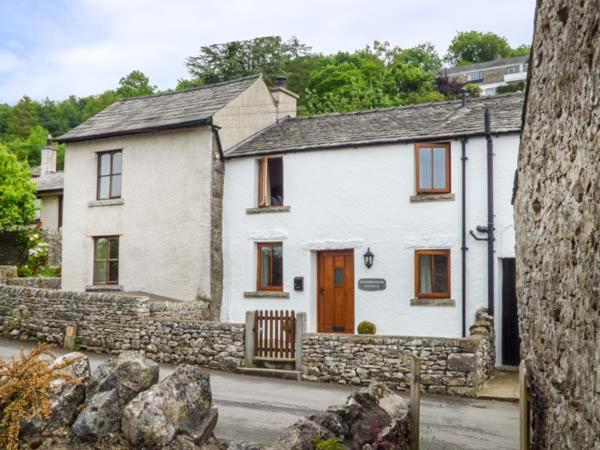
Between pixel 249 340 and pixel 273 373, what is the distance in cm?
95

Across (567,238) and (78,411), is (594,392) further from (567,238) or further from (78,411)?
(78,411)

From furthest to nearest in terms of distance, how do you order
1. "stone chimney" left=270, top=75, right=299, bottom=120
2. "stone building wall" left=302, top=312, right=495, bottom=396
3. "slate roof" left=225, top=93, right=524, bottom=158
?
"stone chimney" left=270, top=75, right=299, bottom=120, "slate roof" left=225, top=93, right=524, bottom=158, "stone building wall" left=302, top=312, right=495, bottom=396

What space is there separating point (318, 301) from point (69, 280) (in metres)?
8.85

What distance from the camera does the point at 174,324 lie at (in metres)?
15.2

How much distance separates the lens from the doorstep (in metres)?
11.8

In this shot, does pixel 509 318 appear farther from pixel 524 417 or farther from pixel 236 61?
pixel 236 61

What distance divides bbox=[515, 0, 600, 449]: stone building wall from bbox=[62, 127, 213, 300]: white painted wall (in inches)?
513

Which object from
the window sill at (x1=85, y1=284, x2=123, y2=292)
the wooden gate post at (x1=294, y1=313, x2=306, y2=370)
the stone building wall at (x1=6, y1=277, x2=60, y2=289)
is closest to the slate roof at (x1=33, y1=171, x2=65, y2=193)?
the stone building wall at (x1=6, y1=277, x2=60, y2=289)

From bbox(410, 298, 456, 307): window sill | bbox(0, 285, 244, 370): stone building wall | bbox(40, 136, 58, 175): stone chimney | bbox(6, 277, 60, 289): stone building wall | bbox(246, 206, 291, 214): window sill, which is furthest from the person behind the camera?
bbox(40, 136, 58, 175): stone chimney

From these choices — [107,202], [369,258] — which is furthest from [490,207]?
[107,202]

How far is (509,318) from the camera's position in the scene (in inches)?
599

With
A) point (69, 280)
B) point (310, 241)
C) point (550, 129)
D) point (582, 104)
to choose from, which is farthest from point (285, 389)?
point (69, 280)

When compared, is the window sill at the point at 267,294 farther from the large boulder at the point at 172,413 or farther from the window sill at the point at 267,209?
the large boulder at the point at 172,413

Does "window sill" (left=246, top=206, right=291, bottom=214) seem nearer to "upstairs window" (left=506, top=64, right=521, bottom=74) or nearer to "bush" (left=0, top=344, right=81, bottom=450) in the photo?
"bush" (left=0, top=344, right=81, bottom=450)
